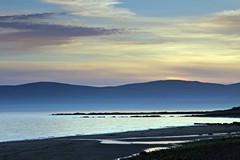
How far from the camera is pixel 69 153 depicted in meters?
37.4

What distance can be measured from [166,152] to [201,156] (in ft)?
12.8

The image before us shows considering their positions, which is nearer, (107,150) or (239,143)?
(239,143)

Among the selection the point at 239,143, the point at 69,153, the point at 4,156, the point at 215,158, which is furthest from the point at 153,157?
the point at 4,156

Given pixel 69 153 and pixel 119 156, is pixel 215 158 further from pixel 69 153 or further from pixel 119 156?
pixel 69 153

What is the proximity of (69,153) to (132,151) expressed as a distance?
4.84 m

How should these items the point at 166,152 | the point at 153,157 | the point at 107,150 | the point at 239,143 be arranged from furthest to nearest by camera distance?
the point at 107,150 < the point at 239,143 < the point at 166,152 < the point at 153,157

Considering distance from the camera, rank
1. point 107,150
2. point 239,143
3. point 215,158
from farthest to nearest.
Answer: point 107,150, point 239,143, point 215,158

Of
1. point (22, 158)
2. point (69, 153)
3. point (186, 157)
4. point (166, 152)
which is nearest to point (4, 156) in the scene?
point (22, 158)

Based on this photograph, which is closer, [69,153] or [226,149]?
[226,149]

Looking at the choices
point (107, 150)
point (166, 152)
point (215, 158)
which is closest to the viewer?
point (215, 158)

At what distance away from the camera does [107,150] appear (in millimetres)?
39219

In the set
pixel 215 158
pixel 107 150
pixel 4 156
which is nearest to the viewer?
pixel 215 158

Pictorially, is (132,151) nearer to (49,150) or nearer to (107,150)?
(107,150)

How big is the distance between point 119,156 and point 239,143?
8309mm
